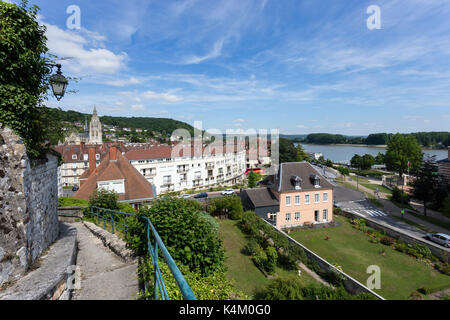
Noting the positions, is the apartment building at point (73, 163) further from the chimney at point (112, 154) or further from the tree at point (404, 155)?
the tree at point (404, 155)

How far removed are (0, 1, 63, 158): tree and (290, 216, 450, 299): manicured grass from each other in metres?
17.6

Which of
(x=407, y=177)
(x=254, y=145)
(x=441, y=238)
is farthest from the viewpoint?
(x=254, y=145)

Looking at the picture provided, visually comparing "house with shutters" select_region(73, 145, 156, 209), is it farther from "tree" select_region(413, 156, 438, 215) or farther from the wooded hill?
the wooded hill

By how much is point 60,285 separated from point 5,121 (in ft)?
10.7

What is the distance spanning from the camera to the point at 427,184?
1071 inches

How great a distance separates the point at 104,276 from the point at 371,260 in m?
18.7

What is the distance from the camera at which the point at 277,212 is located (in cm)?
2441

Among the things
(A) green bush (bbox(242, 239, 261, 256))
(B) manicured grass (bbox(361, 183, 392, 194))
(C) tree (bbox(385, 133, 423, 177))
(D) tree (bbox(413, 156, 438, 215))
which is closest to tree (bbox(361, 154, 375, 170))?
(C) tree (bbox(385, 133, 423, 177))

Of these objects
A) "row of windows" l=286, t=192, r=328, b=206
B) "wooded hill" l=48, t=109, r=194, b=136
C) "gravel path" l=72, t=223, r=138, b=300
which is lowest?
"row of windows" l=286, t=192, r=328, b=206

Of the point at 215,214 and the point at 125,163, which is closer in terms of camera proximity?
the point at 125,163

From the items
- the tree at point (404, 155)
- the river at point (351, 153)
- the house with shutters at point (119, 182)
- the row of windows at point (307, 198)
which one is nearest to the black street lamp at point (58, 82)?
the house with shutters at point (119, 182)

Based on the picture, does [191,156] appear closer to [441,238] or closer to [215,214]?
[215,214]

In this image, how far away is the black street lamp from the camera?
200 inches
